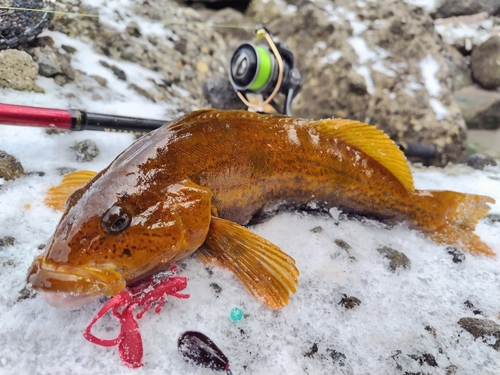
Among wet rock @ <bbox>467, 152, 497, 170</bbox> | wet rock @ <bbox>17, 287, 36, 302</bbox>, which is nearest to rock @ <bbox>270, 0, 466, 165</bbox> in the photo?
wet rock @ <bbox>467, 152, 497, 170</bbox>

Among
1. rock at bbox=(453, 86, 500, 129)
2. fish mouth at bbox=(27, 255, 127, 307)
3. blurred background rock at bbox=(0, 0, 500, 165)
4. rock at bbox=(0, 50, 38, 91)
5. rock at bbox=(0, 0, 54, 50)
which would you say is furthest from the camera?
rock at bbox=(453, 86, 500, 129)

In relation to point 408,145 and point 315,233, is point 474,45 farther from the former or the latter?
point 315,233

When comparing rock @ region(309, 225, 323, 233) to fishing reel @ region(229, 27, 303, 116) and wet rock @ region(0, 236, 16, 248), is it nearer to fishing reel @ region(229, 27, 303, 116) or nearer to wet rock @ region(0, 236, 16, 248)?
fishing reel @ region(229, 27, 303, 116)

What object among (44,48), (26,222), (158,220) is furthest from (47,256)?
(44,48)

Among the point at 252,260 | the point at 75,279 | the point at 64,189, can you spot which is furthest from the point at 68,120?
the point at 252,260

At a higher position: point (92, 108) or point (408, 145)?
point (408, 145)

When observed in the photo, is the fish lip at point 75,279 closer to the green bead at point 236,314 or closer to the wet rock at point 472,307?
the green bead at point 236,314
